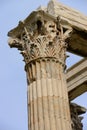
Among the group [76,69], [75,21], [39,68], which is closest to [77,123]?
[76,69]

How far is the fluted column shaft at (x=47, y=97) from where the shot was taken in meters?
14.2

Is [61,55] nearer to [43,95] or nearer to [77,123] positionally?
[43,95]

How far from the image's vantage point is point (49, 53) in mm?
15578

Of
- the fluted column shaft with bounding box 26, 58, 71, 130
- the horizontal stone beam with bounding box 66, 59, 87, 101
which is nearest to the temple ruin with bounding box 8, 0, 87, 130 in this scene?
the fluted column shaft with bounding box 26, 58, 71, 130

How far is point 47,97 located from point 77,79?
8.12 m

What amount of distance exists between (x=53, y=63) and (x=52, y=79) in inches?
26.4

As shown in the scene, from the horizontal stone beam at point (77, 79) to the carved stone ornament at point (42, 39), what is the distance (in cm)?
597

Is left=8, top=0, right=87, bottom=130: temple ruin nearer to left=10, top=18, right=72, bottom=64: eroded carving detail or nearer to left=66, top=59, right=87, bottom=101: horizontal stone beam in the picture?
left=10, top=18, right=72, bottom=64: eroded carving detail

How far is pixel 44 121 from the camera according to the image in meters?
14.1

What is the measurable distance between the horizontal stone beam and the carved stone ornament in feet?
19.6

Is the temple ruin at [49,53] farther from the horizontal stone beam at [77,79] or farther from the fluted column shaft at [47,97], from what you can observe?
the horizontal stone beam at [77,79]

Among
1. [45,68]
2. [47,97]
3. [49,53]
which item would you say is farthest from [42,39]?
[47,97]

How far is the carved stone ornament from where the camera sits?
15.7 m

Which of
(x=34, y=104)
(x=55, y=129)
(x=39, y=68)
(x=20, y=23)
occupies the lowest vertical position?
(x=55, y=129)
